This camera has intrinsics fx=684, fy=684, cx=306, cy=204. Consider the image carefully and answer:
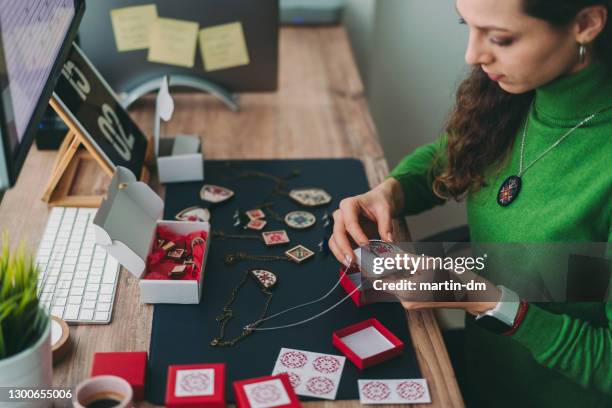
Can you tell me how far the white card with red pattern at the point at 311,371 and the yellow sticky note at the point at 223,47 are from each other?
91cm

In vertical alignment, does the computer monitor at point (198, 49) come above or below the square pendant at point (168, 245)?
above

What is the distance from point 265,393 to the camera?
93cm

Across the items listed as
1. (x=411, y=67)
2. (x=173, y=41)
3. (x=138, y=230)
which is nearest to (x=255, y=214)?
(x=138, y=230)

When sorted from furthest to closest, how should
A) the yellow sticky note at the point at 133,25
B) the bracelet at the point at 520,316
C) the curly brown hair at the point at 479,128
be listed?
the yellow sticky note at the point at 133,25, the curly brown hair at the point at 479,128, the bracelet at the point at 520,316

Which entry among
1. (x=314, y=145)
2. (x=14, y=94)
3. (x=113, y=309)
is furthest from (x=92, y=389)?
(x=314, y=145)

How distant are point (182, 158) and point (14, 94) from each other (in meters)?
0.49

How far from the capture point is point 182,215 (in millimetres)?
1319

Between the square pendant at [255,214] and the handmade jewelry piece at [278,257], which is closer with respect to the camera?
the handmade jewelry piece at [278,257]

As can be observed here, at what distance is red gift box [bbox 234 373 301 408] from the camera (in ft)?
2.99

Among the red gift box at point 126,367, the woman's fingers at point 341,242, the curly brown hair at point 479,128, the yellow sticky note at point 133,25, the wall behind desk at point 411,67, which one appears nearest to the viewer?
the red gift box at point 126,367

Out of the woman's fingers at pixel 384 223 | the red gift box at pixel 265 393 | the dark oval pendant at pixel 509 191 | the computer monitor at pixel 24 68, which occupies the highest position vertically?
the computer monitor at pixel 24 68

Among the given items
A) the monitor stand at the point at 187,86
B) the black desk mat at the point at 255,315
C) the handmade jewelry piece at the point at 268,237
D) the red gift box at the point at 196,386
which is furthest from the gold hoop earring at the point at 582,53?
the monitor stand at the point at 187,86

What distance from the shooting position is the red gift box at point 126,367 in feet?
3.07

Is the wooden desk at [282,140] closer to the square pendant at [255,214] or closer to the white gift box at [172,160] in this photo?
the white gift box at [172,160]
